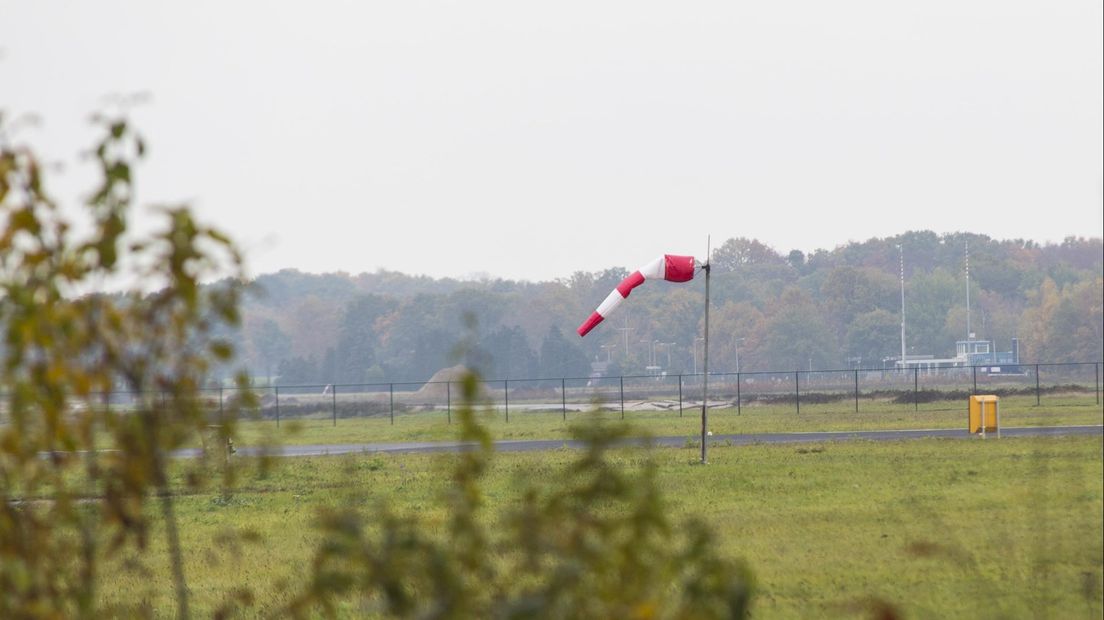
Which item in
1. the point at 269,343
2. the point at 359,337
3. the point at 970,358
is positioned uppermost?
the point at 359,337

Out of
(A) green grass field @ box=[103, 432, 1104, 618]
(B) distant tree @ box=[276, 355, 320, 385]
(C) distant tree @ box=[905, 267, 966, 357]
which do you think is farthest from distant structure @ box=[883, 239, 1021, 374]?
(A) green grass field @ box=[103, 432, 1104, 618]

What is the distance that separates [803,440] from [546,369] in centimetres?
9762

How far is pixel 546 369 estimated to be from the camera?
128m

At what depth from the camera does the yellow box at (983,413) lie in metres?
29.0

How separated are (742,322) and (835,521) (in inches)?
4801

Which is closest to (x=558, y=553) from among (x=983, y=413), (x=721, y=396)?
(x=983, y=413)

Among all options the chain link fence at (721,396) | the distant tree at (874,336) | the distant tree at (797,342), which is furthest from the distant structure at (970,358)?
the chain link fence at (721,396)

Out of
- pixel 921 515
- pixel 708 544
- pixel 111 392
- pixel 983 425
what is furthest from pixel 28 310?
pixel 983 425

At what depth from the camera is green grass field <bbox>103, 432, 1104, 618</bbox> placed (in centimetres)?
1009

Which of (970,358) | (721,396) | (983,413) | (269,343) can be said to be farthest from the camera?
(269,343)

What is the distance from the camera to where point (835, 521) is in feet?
50.5

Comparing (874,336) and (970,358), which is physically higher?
(874,336)

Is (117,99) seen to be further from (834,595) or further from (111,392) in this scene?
(834,595)

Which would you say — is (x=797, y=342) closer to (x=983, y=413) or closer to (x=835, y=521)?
(x=983, y=413)
